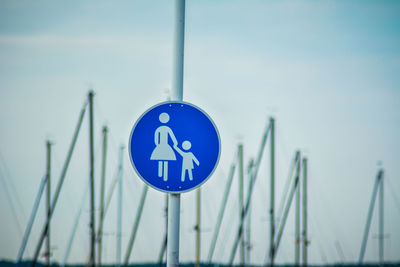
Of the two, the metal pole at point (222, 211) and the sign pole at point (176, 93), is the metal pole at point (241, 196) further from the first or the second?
the sign pole at point (176, 93)

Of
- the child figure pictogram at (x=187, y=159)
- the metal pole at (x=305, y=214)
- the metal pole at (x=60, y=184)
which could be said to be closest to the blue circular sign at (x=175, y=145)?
the child figure pictogram at (x=187, y=159)

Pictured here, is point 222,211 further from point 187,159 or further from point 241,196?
point 187,159

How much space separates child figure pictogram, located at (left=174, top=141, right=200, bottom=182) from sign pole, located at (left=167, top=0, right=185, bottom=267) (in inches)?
9.2

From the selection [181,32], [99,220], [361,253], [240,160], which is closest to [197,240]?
[99,220]

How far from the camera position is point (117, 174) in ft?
127

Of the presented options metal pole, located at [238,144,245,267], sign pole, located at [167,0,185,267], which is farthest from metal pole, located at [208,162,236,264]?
sign pole, located at [167,0,185,267]

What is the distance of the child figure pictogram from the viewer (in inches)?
262

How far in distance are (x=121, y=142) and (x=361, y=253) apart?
19354mm

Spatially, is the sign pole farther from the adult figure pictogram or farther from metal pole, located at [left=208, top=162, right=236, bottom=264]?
metal pole, located at [left=208, top=162, right=236, bottom=264]

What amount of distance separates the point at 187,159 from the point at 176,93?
2.14ft

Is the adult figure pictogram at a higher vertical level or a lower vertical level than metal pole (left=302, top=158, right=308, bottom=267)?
higher

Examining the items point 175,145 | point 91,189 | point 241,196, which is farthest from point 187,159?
point 241,196

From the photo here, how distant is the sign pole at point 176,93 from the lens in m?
6.57

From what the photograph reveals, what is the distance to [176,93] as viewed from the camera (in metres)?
6.80
